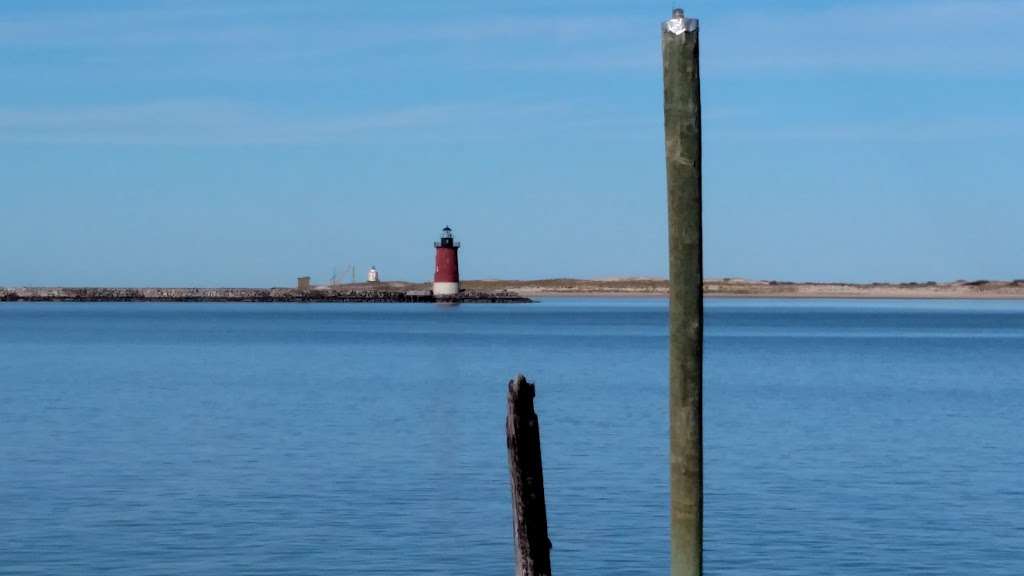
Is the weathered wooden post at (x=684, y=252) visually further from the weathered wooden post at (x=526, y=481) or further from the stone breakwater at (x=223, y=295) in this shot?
the stone breakwater at (x=223, y=295)

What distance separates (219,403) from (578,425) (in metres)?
11.3

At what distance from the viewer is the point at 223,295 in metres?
190

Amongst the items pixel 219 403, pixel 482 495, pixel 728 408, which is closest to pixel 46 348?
pixel 219 403

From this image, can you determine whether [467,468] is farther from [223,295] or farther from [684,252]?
[223,295]

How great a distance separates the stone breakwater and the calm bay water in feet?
372

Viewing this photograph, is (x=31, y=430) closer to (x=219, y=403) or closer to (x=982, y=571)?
(x=219, y=403)

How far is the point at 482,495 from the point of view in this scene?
2522cm

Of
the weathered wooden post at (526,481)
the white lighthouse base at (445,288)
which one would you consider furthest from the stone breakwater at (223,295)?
the weathered wooden post at (526,481)

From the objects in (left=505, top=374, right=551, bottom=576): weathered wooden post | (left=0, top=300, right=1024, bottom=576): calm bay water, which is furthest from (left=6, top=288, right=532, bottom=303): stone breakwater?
(left=505, top=374, right=551, bottom=576): weathered wooden post

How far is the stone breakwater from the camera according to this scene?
7096 inches

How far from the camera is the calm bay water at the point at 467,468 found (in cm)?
2016

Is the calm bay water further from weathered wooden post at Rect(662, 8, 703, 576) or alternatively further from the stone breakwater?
the stone breakwater

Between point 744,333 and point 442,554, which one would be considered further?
point 744,333

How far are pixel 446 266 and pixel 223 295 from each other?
2933 inches
